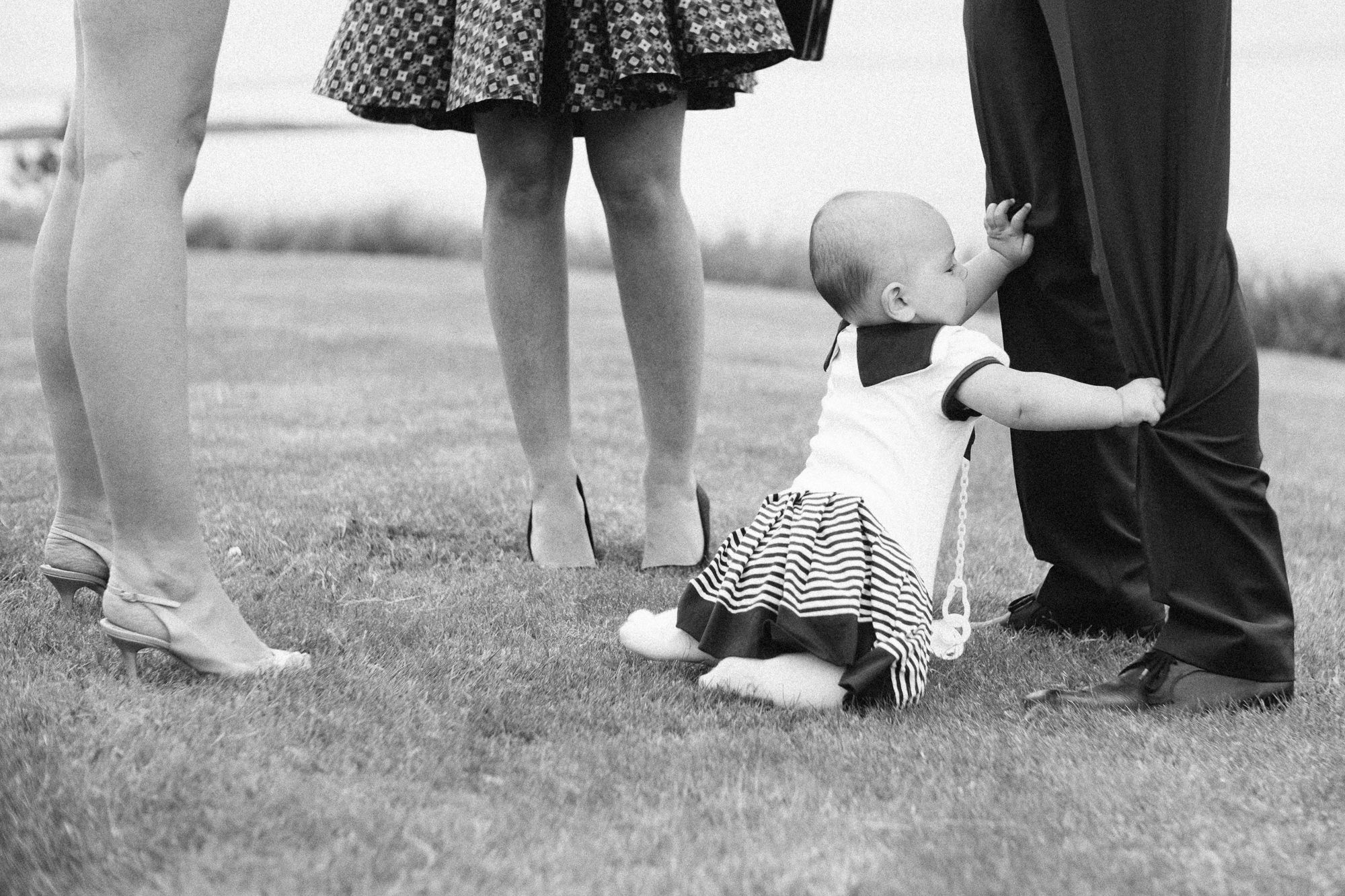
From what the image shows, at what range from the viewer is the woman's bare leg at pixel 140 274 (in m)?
1.55

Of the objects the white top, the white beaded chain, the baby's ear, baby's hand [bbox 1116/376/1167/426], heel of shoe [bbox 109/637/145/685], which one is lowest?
the white beaded chain

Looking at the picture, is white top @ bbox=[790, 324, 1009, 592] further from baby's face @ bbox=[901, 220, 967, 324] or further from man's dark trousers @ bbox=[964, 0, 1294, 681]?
man's dark trousers @ bbox=[964, 0, 1294, 681]

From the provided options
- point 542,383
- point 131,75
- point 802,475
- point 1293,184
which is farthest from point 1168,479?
point 1293,184

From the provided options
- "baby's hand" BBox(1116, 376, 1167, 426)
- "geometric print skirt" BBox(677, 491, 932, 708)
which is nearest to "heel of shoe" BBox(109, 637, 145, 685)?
"geometric print skirt" BBox(677, 491, 932, 708)

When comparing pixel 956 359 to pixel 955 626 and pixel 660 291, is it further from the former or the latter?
pixel 660 291

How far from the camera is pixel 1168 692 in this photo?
1680 mm

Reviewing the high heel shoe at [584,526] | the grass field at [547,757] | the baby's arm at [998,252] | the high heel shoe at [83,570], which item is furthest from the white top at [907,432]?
the high heel shoe at [83,570]

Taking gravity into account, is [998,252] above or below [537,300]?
above

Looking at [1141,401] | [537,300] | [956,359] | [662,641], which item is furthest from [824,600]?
[537,300]

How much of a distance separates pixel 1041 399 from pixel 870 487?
26cm

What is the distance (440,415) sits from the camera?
4.06m

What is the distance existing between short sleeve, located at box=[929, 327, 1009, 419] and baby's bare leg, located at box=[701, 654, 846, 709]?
14.6 inches

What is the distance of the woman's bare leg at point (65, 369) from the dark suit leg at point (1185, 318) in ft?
4.06

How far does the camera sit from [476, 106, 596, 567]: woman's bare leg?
2.29 meters
